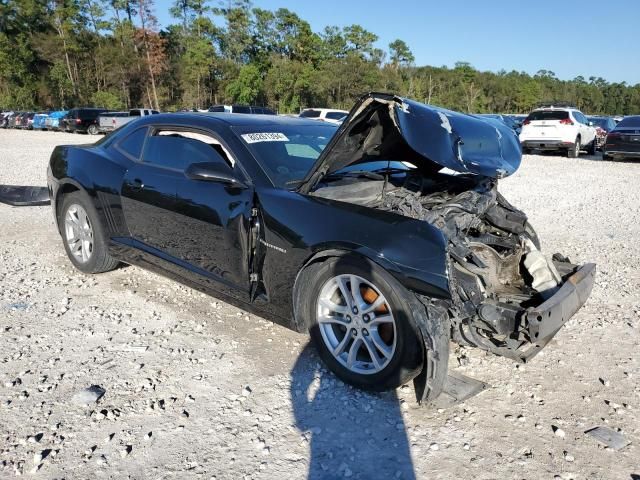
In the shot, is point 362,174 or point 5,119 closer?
point 362,174

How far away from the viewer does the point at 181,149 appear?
13.1ft

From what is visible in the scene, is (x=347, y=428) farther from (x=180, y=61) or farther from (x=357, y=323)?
(x=180, y=61)

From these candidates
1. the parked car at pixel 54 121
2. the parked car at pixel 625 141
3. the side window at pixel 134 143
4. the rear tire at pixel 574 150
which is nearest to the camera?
the side window at pixel 134 143

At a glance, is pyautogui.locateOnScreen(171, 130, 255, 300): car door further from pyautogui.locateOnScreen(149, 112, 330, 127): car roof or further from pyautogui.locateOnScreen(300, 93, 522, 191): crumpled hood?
pyautogui.locateOnScreen(300, 93, 522, 191): crumpled hood

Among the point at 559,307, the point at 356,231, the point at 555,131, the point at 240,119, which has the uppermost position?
the point at 240,119

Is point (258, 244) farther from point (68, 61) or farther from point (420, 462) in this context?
point (68, 61)

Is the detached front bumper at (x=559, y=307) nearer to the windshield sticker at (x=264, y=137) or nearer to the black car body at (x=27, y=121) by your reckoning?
the windshield sticker at (x=264, y=137)

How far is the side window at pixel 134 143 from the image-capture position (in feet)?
14.1

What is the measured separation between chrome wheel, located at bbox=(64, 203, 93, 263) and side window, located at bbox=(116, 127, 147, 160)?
2.43 feet

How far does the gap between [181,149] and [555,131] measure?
631 inches

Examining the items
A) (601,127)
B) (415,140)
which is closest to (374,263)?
(415,140)

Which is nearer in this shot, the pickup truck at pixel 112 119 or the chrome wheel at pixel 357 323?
the chrome wheel at pixel 357 323

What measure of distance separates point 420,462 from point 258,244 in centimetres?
161

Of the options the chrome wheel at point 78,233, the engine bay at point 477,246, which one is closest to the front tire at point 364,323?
the engine bay at point 477,246
